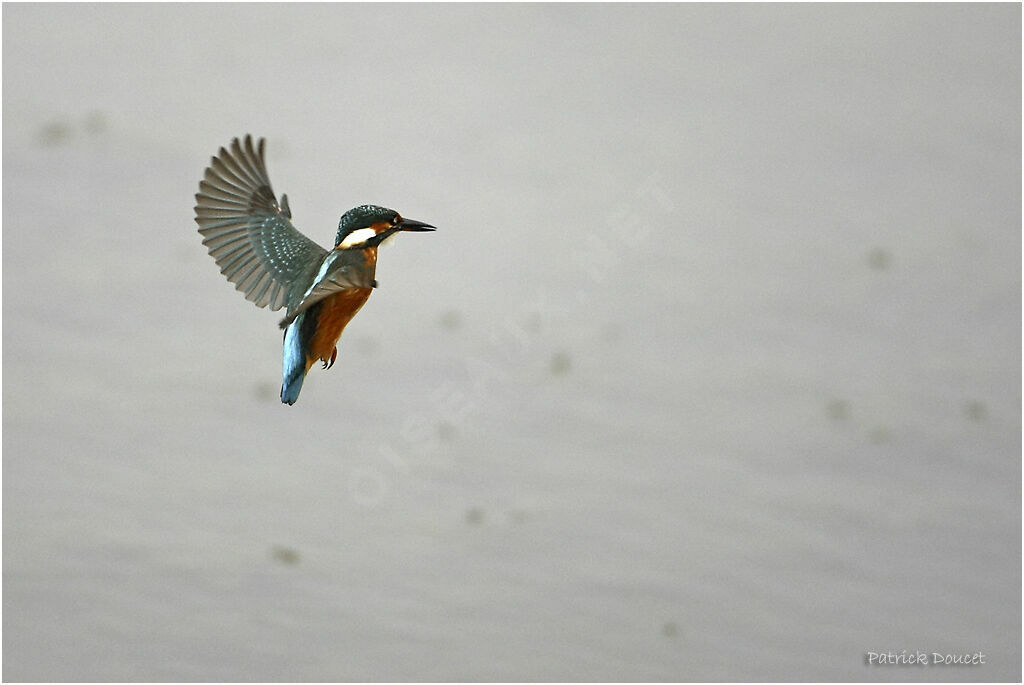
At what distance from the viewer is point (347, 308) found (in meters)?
1.35

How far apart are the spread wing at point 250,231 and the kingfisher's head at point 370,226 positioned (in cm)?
11

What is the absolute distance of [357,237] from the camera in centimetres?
142

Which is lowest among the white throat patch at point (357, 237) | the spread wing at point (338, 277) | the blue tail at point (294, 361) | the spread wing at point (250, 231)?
the blue tail at point (294, 361)

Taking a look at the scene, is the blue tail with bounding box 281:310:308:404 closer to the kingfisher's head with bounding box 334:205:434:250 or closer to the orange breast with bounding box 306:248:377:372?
the orange breast with bounding box 306:248:377:372

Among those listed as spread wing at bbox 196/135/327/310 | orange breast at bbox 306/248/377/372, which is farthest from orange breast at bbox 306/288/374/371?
spread wing at bbox 196/135/327/310

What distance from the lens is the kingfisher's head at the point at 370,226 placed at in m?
1.42

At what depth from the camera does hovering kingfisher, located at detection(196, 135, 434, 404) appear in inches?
53.2

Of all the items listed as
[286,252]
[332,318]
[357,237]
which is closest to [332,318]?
[332,318]

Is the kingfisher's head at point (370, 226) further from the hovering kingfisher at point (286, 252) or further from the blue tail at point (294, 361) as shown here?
the blue tail at point (294, 361)

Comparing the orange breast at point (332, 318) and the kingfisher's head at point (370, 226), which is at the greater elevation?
the kingfisher's head at point (370, 226)

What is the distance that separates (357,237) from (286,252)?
0.19 m

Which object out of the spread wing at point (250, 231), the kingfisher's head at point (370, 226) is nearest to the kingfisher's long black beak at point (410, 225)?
the kingfisher's head at point (370, 226)

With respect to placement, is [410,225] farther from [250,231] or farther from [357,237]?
[250,231]

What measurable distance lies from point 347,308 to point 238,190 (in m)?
0.35
